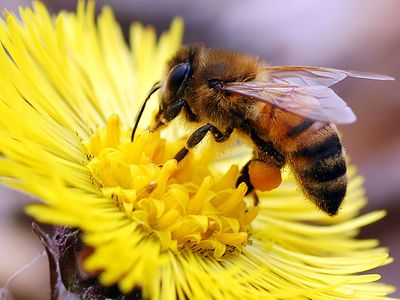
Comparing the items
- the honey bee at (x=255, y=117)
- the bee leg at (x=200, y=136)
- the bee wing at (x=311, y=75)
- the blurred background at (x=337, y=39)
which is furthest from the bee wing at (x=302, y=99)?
the blurred background at (x=337, y=39)

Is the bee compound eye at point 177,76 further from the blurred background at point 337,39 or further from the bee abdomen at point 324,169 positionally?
the blurred background at point 337,39

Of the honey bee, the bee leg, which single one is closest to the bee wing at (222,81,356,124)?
the honey bee

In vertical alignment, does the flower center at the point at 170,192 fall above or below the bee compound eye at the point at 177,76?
below

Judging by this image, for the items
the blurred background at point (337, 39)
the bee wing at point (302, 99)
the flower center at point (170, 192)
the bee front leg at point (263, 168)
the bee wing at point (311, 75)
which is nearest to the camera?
the bee wing at point (302, 99)

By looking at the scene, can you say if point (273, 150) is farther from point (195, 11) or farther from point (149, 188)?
point (195, 11)

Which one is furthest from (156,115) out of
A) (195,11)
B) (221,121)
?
(195,11)
